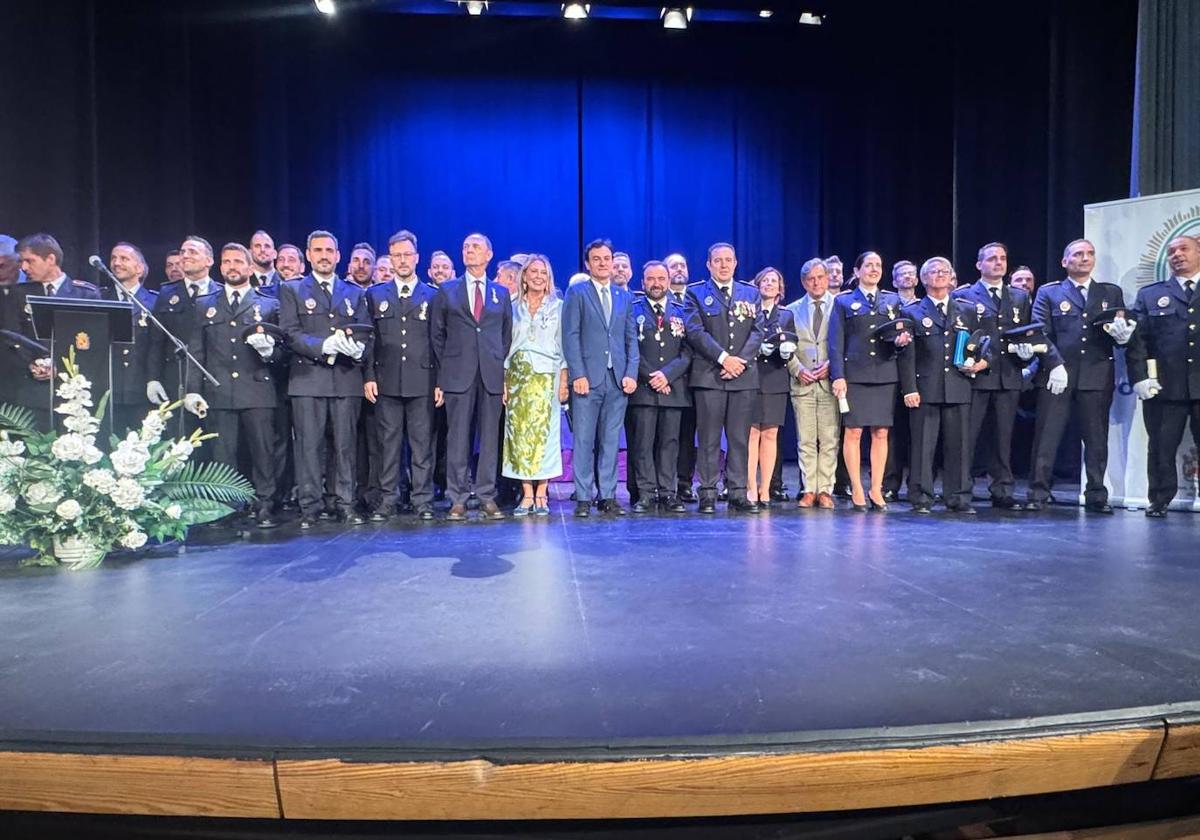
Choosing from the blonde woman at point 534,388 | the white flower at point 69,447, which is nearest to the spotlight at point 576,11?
the blonde woman at point 534,388

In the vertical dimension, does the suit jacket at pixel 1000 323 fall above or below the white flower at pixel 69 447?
above

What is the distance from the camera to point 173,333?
16.4 feet

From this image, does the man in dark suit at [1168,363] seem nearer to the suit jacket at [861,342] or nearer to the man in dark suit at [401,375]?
the suit jacket at [861,342]

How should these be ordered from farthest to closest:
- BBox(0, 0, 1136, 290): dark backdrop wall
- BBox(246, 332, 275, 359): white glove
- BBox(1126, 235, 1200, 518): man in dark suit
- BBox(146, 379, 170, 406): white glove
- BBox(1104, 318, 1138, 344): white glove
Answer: BBox(0, 0, 1136, 290): dark backdrop wall, BBox(1104, 318, 1138, 344): white glove, BBox(1126, 235, 1200, 518): man in dark suit, BBox(146, 379, 170, 406): white glove, BBox(246, 332, 275, 359): white glove

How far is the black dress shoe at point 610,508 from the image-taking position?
210 inches

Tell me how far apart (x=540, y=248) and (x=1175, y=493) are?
7.36m

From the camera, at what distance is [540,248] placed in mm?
10383

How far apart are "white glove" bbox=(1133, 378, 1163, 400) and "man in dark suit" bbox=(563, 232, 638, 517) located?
3.34m

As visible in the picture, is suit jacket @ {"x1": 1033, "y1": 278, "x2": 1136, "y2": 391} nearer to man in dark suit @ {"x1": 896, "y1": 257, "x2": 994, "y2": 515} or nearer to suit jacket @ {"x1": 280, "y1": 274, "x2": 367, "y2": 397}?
man in dark suit @ {"x1": 896, "y1": 257, "x2": 994, "y2": 515}

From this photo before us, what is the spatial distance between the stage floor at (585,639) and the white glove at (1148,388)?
1576 mm

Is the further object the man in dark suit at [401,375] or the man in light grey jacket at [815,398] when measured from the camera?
the man in light grey jacket at [815,398]

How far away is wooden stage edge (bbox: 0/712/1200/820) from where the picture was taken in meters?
1.63

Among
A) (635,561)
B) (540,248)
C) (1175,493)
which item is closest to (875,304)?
(1175,493)

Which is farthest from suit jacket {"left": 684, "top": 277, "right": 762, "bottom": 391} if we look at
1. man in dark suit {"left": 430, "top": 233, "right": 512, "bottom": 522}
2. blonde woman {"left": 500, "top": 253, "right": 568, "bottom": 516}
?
man in dark suit {"left": 430, "top": 233, "right": 512, "bottom": 522}
